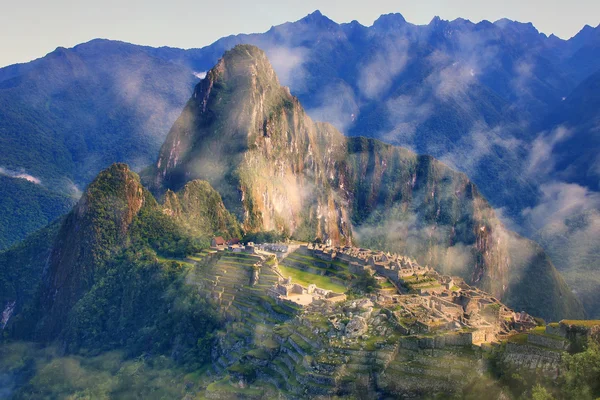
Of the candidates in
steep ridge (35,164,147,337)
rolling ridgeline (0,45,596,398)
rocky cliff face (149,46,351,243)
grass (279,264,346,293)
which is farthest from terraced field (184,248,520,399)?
rocky cliff face (149,46,351,243)

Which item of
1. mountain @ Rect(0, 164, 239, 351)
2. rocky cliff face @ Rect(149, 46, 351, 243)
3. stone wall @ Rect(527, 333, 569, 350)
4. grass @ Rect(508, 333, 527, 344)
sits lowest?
mountain @ Rect(0, 164, 239, 351)

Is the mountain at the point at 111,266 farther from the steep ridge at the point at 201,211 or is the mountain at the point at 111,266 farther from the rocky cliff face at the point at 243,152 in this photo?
the rocky cliff face at the point at 243,152

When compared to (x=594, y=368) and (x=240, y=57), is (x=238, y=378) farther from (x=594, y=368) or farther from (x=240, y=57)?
(x=240, y=57)

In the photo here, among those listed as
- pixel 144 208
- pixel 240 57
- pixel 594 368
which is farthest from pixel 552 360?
pixel 240 57

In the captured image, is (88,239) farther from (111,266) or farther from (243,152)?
(243,152)

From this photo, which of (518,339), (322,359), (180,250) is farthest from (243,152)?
(518,339)

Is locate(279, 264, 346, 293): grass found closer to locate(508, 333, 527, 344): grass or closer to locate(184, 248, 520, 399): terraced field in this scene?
locate(184, 248, 520, 399): terraced field

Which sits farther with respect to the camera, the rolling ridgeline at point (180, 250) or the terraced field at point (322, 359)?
the rolling ridgeline at point (180, 250)

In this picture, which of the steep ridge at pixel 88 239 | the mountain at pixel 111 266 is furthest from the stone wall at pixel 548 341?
the steep ridge at pixel 88 239
